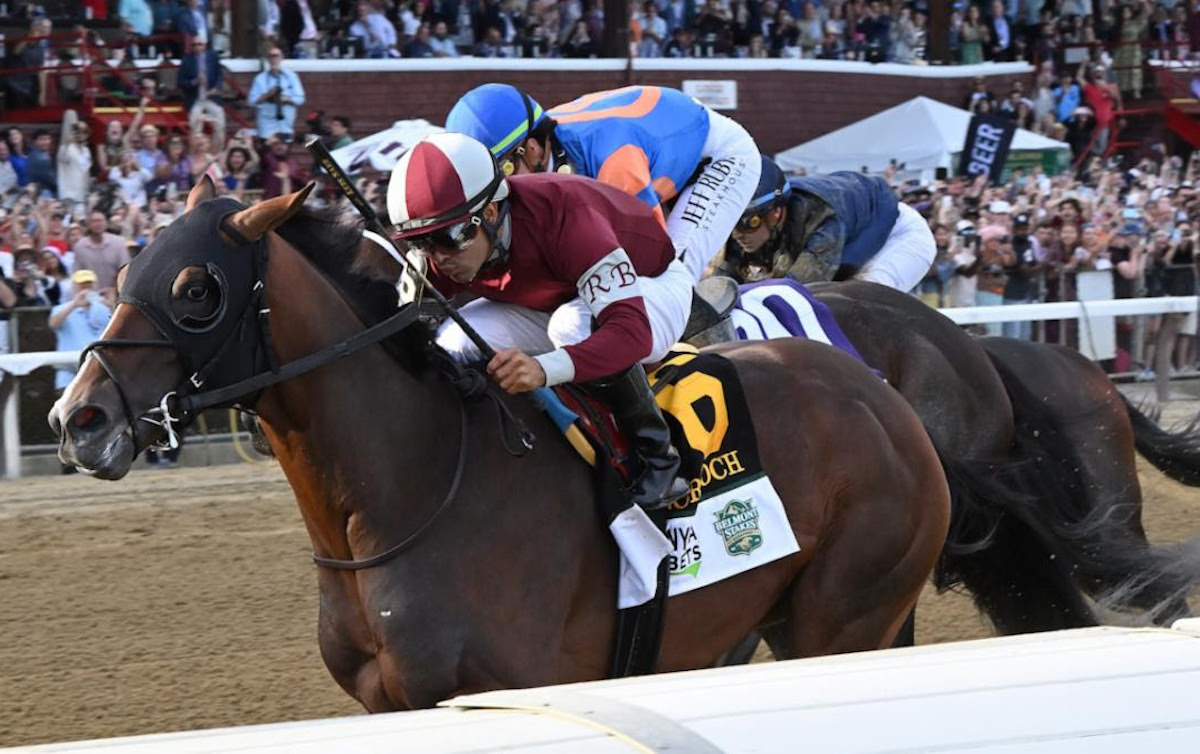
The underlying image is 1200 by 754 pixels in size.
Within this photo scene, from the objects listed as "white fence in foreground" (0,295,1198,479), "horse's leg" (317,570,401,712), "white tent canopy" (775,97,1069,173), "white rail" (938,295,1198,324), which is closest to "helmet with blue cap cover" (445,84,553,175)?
"horse's leg" (317,570,401,712)

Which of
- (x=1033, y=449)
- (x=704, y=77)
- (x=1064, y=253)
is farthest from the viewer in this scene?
(x=704, y=77)

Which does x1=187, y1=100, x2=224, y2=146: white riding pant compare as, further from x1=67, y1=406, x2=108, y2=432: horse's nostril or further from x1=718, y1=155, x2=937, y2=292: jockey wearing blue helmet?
x1=67, y1=406, x2=108, y2=432: horse's nostril

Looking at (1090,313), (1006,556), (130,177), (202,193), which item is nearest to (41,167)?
(130,177)

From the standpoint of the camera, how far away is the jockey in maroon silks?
3467 millimetres

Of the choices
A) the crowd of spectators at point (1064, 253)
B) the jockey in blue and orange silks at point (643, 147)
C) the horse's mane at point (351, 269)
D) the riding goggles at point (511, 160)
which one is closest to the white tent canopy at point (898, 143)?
the crowd of spectators at point (1064, 253)

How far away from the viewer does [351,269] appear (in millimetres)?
3691

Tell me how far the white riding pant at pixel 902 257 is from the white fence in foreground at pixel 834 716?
421 centimetres

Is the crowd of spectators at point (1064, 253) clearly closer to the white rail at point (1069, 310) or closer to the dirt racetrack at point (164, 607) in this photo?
the white rail at point (1069, 310)

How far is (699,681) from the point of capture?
194 centimetres

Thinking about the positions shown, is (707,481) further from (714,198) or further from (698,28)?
(698,28)

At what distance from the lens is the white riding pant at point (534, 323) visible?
3.76 meters

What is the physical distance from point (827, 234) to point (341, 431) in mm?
2752

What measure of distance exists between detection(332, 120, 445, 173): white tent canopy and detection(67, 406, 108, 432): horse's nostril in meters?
11.0

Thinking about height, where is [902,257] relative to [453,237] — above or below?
below
